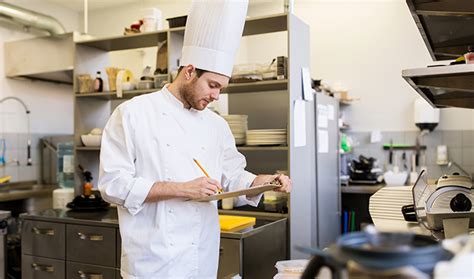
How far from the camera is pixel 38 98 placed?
5.35 m

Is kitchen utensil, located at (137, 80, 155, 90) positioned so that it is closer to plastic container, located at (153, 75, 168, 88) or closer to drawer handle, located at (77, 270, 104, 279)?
plastic container, located at (153, 75, 168, 88)

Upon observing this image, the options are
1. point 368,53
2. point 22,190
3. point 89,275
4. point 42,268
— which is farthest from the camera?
point 368,53

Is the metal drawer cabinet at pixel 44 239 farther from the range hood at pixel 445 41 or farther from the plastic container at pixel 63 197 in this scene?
the range hood at pixel 445 41

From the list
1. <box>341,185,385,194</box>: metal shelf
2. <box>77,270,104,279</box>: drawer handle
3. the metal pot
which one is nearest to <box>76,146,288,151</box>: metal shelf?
<box>77,270,104,279</box>: drawer handle

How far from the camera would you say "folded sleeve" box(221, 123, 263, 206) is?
226cm

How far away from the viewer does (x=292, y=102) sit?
322 cm

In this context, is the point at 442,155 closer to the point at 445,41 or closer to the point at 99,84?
the point at 445,41

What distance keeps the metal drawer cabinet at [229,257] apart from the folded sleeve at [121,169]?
99 centimetres

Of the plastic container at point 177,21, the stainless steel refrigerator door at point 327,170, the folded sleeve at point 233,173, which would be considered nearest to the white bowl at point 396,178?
the stainless steel refrigerator door at point 327,170

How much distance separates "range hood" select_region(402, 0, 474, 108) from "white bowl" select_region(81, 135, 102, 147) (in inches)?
106

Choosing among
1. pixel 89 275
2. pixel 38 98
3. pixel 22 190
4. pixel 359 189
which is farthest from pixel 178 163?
pixel 38 98

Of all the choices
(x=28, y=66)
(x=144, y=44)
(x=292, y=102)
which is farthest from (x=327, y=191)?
(x=28, y=66)

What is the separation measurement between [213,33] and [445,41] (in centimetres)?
111

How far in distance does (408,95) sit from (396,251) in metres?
5.12
